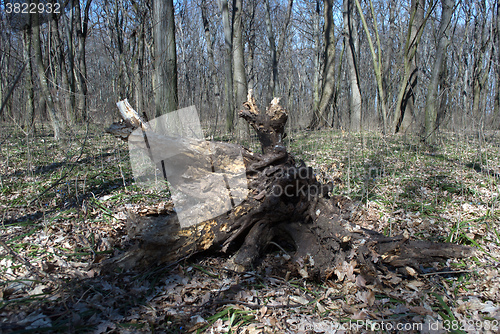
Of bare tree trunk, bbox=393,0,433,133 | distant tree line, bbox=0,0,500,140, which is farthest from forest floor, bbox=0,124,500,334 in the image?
bare tree trunk, bbox=393,0,433,133

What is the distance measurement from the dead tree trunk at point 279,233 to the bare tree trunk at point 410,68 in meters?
4.59

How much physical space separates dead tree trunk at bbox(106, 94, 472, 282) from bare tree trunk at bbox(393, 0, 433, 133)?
4.59m

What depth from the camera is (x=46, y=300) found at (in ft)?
6.42

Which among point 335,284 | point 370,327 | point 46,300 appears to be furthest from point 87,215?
point 370,327

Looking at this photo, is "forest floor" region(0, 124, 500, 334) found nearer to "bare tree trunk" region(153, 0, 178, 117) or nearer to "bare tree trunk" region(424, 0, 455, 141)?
"bare tree trunk" region(153, 0, 178, 117)

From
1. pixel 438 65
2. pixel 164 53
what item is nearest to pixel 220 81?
pixel 164 53

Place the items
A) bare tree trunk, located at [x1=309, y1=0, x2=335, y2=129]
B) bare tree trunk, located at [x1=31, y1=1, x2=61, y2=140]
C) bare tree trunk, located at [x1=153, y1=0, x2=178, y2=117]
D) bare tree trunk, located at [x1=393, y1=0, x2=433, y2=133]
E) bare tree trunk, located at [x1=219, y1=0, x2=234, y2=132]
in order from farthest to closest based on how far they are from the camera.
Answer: bare tree trunk, located at [x1=309, y1=0, x2=335, y2=129] < bare tree trunk, located at [x1=219, y1=0, x2=234, y2=132] < bare tree trunk, located at [x1=393, y1=0, x2=433, y2=133] < bare tree trunk, located at [x1=31, y1=1, x2=61, y2=140] < bare tree trunk, located at [x1=153, y1=0, x2=178, y2=117]

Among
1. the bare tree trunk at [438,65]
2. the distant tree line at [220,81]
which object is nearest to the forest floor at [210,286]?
the distant tree line at [220,81]

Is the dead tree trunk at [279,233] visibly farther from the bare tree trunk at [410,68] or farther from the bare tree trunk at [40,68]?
the bare tree trunk at [40,68]

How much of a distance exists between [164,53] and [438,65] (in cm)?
644

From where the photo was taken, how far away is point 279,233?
287cm

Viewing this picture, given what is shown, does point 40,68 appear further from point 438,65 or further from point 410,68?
point 410,68

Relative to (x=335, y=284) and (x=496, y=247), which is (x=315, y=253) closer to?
(x=335, y=284)

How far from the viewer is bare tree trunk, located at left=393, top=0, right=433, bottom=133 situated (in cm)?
668
